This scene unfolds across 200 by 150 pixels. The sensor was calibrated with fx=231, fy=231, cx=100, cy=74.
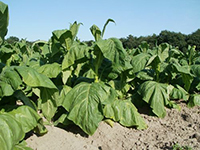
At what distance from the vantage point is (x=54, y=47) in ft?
11.6

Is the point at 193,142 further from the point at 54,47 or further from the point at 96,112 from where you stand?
the point at 54,47

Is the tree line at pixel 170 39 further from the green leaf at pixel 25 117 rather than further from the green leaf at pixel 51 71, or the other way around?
the green leaf at pixel 25 117

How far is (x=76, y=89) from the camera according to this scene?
3234 mm

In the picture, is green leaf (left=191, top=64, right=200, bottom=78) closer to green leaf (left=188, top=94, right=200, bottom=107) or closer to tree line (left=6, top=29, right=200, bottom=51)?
green leaf (left=188, top=94, right=200, bottom=107)

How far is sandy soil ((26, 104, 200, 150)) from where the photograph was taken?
9.50ft

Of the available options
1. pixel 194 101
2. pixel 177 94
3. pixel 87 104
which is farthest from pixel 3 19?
pixel 194 101

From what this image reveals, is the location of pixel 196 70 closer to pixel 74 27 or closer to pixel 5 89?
pixel 74 27

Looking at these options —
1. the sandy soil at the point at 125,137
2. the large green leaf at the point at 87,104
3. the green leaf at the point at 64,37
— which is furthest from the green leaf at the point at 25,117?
the green leaf at the point at 64,37

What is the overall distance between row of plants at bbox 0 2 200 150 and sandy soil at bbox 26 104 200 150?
0.13 meters

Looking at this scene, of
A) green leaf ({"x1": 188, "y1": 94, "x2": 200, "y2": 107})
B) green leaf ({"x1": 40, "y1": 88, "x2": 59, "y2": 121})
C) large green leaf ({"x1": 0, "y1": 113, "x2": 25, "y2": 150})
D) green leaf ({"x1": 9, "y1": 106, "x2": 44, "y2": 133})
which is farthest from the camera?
green leaf ({"x1": 188, "y1": 94, "x2": 200, "y2": 107})

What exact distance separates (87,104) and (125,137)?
0.84m

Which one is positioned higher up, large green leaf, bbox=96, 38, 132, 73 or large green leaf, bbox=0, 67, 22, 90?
large green leaf, bbox=96, 38, 132, 73

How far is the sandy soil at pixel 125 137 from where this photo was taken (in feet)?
9.50

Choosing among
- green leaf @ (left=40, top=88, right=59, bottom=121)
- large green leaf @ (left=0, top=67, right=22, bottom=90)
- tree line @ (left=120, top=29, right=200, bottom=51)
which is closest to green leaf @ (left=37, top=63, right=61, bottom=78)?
green leaf @ (left=40, top=88, right=59, bottom=121)
